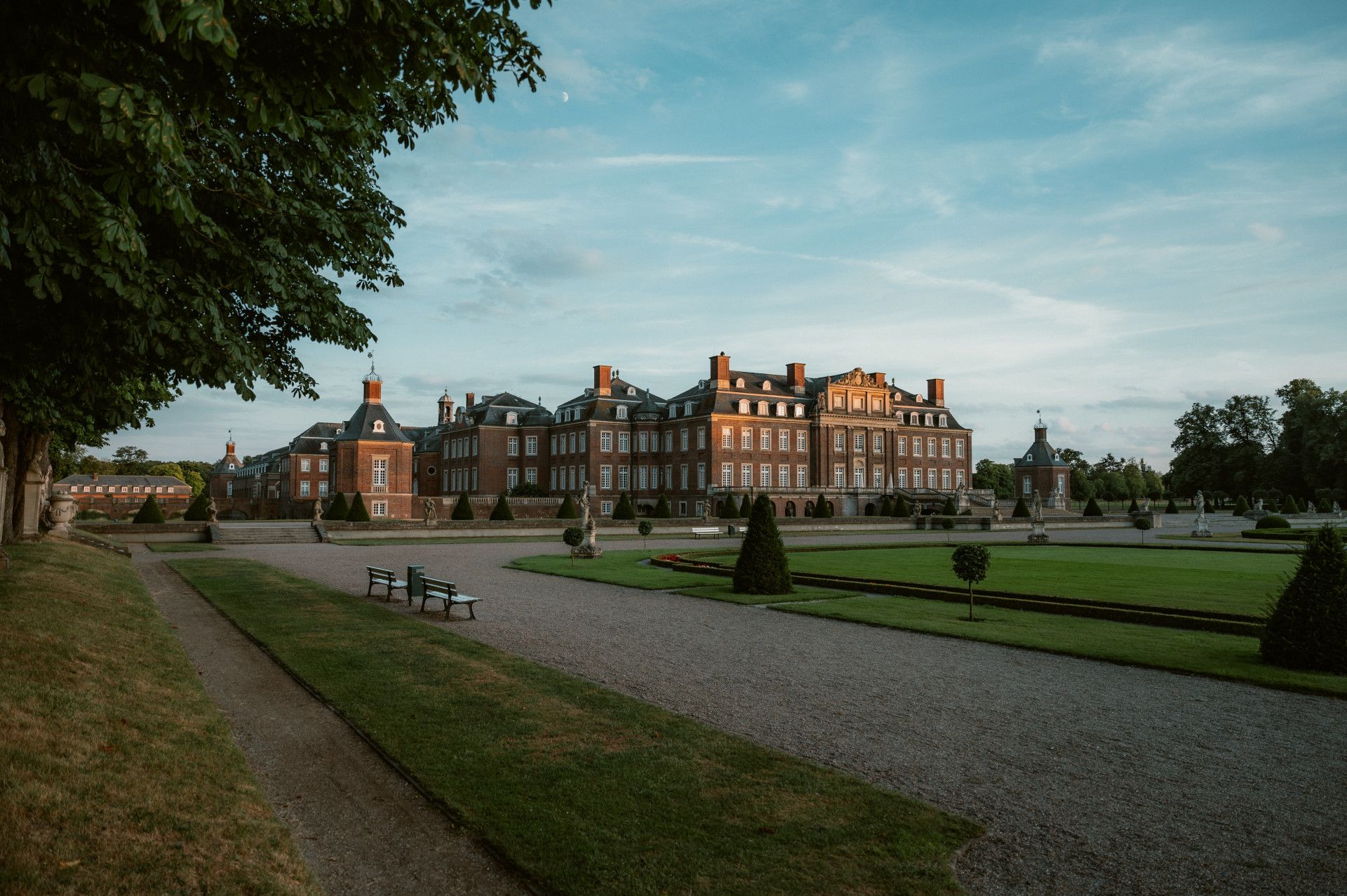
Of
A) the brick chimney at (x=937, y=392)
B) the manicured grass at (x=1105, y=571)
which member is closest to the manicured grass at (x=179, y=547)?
the manicured grass at (x=1105, y=571)

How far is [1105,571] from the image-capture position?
2147 cm

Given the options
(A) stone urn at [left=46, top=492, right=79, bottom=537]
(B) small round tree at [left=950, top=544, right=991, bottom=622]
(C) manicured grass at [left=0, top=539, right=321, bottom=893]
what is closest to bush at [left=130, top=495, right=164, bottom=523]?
(A) stone urn at [left=46, top=492, right=79, bottom=537]

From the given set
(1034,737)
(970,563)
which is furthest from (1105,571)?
(1034,737)

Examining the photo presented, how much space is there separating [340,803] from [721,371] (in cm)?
5812

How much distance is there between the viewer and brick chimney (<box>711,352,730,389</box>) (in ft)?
205

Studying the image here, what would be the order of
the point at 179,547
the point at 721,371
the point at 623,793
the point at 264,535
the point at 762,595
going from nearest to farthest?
1. the point at 623,793
2. the point at 762,595
3. the point at 179,547
4. the point at 264,535
5. the point at 721,371

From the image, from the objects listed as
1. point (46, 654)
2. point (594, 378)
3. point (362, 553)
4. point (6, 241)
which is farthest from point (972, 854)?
point (594, 378)

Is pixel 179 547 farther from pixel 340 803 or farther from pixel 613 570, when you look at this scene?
pixel 340 803

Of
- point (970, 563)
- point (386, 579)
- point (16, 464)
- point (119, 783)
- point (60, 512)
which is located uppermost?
point (16, 464)

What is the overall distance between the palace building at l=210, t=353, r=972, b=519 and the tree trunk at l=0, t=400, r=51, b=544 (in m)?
34.9

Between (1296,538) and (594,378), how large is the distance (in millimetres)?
46774

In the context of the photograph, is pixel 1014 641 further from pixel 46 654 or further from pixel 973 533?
pixel 973 533

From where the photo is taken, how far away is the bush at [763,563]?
56.4 ft

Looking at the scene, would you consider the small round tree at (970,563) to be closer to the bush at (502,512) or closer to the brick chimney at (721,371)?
the bush at (502,512)
